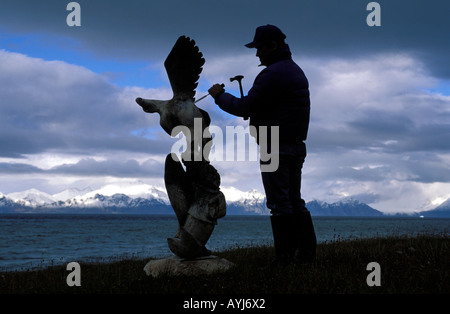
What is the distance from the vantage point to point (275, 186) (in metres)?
5.89

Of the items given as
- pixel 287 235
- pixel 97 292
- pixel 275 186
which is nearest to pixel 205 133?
pixel 275 186

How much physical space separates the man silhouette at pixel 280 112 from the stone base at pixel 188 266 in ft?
2.68

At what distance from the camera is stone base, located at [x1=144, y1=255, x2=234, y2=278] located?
6008 millimetres

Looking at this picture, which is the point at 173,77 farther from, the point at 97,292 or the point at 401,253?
the point at 401,253

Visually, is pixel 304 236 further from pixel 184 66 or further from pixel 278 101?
pixel 184 66

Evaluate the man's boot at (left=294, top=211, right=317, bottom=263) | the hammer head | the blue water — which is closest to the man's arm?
the hammer head

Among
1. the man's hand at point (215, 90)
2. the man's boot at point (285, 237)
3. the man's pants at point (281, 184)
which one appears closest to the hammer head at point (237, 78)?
the man's hand at point (215, 90)

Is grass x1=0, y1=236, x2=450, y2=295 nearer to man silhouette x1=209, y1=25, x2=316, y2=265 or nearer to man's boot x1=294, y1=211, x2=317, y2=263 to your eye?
man's boot x1=294, y1=211, x2=317, y2=263

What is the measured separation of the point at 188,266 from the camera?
19.9 ft

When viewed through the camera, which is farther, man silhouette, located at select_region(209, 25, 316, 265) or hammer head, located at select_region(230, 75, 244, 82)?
hammer head, located at select_region(230, 75, 244, 82)

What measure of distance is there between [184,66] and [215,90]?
59 cm

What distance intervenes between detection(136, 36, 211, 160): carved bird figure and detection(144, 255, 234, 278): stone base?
1437 mm

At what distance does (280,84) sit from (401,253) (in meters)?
3.80
